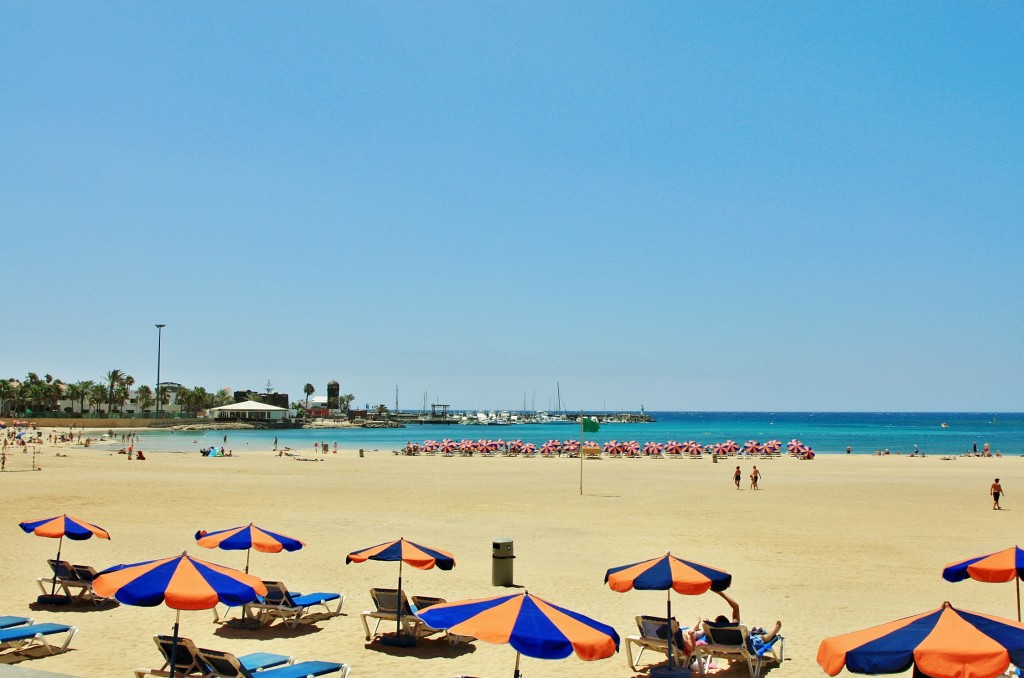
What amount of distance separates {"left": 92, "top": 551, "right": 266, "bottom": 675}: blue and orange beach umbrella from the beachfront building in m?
135

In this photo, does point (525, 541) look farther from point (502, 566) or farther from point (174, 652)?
point (174, 652)

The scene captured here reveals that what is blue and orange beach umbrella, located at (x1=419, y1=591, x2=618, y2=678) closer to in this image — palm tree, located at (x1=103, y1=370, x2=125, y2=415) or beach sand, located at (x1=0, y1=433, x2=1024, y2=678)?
beach sand, located at (x1=0, y1=433, x2=1024, y2=678)

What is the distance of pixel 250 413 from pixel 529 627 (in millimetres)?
145657

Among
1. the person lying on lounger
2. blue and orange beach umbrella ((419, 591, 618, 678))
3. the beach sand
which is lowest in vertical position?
the beach sand

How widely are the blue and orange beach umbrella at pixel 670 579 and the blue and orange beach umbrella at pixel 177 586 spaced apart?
4.22 metres

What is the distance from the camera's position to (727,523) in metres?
23.8

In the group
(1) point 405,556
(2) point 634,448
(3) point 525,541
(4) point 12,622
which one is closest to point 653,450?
Answer: (2) point 634,448

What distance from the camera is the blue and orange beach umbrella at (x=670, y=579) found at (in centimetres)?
963

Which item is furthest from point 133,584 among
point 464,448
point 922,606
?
point 464,448

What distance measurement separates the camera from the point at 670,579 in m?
9.68

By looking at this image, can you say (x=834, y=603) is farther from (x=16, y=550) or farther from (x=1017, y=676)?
(x=16, y=550)

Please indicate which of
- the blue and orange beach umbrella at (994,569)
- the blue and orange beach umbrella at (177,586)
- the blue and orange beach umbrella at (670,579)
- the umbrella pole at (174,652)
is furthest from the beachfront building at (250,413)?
the blue and orange beach umbrella at (994,569)

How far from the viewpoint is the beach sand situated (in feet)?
37.3

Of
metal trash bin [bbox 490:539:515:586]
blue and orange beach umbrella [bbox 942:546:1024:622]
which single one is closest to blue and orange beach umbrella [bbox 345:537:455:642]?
metal trash bin [bbox 490:539:515:586]
